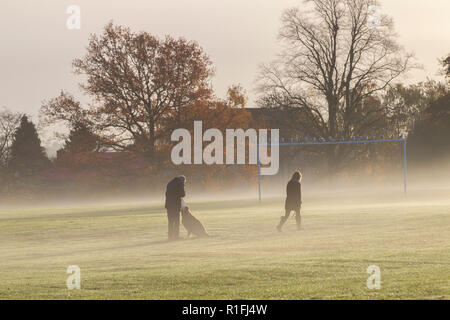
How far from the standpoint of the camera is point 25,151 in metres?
80.6

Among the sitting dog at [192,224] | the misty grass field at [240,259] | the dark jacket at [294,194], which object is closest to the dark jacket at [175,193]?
the sitting dog at [192,224]

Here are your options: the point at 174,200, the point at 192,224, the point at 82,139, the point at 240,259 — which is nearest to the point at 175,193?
the point at 174,200

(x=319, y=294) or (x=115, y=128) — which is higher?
(x=115, y=128)

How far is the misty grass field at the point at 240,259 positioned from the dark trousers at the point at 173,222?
59 centimetres

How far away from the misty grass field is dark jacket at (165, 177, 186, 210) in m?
1.23

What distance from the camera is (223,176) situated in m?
55.4

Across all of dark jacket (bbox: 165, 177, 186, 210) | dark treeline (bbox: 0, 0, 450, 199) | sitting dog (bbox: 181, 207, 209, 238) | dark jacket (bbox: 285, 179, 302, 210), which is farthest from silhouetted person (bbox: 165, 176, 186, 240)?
dark treeline (bbox: 0, 0, 450, 199)

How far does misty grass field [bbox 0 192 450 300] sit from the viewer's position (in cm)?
1258

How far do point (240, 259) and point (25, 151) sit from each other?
66.7 meters

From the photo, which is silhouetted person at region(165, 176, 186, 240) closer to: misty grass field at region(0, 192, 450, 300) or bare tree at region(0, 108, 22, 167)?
misty grass field at region(0, 192, 450, 300)

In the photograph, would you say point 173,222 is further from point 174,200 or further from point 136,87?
point 136,87
